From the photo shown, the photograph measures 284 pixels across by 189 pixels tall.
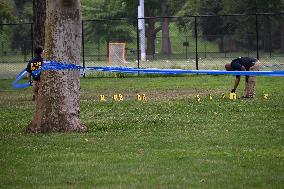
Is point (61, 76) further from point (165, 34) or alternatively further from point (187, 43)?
point (165, 34)

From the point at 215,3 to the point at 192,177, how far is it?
5914 centimetres

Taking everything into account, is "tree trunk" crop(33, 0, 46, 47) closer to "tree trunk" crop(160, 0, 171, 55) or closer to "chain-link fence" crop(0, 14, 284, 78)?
"chain-link fence" crop(0, 14, 284, 78)

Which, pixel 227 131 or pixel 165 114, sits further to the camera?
pixel 165 114

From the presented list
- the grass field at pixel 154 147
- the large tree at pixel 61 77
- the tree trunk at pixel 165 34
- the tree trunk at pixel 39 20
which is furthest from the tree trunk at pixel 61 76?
the tree trunk at pixel 165 34

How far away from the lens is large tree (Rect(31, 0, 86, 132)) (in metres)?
13.5

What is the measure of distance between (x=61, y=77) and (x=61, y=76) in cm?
2

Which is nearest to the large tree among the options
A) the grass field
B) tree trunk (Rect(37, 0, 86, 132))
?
tree trunk (Rect(37, 0, 86, 132))

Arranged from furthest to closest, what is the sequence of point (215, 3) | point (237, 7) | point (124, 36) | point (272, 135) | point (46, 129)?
point (215, 3) → point (237, 7) → point (124, 36) → point (46, 129) → point (272, 135)

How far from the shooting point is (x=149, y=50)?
54344 millimetres

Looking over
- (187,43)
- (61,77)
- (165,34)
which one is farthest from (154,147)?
(165,34)

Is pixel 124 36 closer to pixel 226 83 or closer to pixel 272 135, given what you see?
pixel 226 83

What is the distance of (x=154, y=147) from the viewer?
11.6 m

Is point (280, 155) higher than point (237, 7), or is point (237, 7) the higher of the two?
point (237, 7)

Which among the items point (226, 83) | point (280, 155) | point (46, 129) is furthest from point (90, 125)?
point (226, 83)
